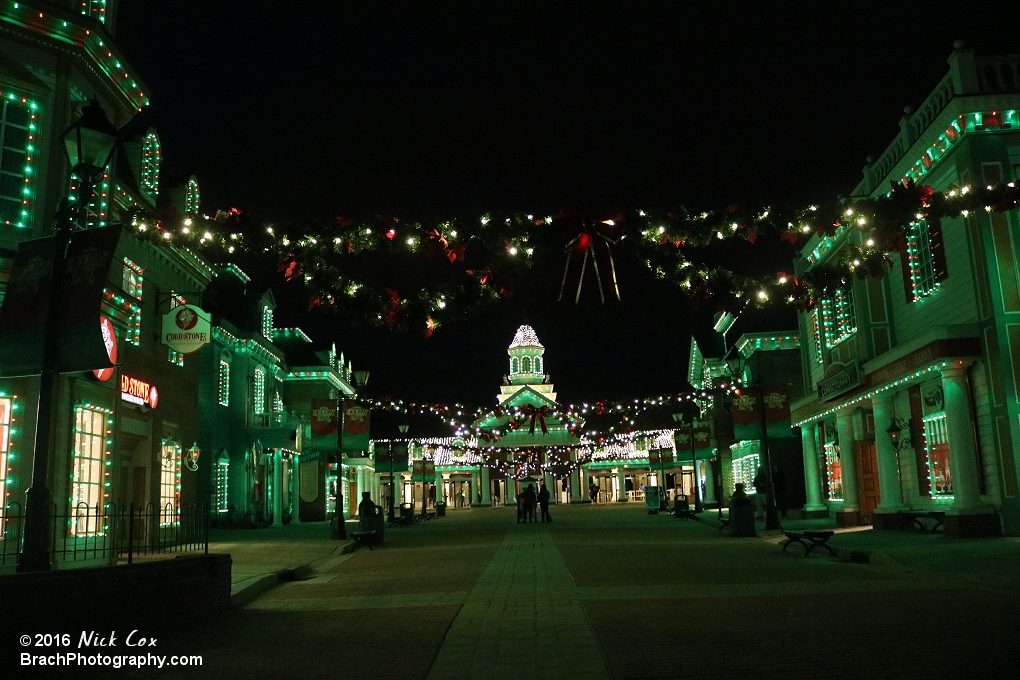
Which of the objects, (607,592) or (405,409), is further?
(405,409)

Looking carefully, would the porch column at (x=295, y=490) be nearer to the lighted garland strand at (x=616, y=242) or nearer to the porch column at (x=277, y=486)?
the porch column at (x=277, y=486)

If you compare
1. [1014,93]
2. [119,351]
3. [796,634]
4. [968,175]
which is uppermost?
[1014,93]

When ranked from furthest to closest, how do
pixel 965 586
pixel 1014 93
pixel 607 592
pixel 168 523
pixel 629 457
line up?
pixel 629 457 → pixel 168 523 → pixel 1014 93 → pixel 607 592 → pixel 965 586

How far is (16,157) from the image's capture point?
1485 cm

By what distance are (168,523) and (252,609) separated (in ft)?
39.8

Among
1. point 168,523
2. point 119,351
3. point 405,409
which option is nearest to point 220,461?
point 405,409

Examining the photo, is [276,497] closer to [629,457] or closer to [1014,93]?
[1014,93]

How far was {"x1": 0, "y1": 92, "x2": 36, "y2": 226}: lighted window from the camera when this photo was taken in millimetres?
14664

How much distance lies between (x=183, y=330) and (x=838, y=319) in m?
18.2

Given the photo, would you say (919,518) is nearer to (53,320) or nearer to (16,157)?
(53,320)

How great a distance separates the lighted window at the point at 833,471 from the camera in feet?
93.5

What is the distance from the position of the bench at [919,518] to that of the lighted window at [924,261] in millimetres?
4927

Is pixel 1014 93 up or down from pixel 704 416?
up

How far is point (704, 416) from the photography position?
5353cm
